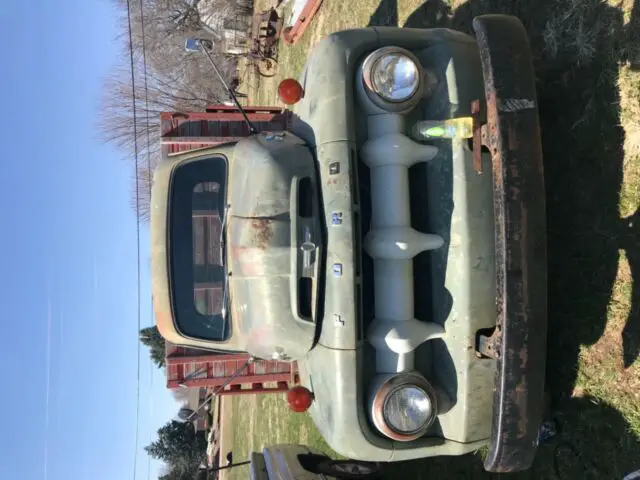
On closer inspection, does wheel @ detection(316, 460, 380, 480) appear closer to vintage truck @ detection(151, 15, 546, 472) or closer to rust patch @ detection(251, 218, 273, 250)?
vintage truck @ detection(151, 15, 546, 472)

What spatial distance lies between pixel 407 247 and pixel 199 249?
63.5 inches

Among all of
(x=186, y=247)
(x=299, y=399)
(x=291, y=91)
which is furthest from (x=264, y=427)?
(x=291, y=91)

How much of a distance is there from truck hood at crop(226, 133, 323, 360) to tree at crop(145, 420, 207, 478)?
26.7 meters

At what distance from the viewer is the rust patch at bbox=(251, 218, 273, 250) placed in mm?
3385

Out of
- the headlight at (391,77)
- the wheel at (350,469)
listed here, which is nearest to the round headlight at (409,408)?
the headlight at (391,77)

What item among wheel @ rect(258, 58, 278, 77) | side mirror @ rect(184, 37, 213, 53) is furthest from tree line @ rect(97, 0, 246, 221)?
side mirror @ rect(184, 37, 213, 53)

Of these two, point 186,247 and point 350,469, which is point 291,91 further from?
point 350,469

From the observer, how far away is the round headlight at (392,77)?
322 cm

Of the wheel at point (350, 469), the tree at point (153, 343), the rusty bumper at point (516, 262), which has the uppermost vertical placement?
the rusty bumper at point (516, 262)

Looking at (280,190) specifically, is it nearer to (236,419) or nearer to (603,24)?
(603,24)

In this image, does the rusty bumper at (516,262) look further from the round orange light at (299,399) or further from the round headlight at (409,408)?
the round orange light at (299,399)

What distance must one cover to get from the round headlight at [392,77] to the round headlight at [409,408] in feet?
5.25

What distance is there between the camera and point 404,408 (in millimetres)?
3059

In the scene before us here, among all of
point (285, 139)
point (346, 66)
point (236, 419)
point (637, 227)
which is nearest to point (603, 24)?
point (637, 227)
